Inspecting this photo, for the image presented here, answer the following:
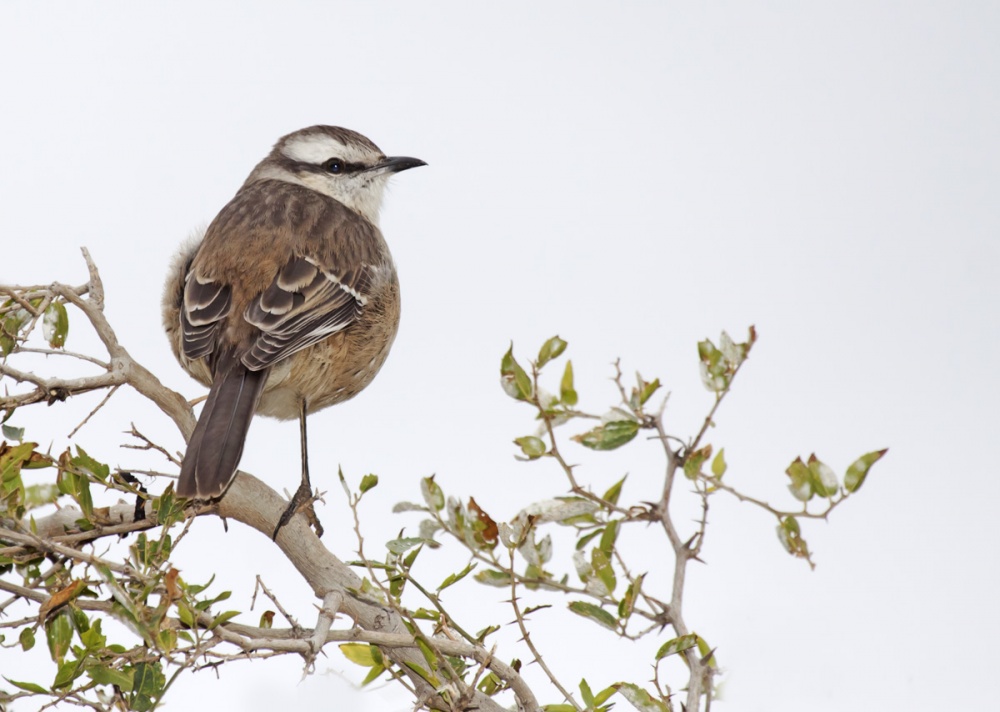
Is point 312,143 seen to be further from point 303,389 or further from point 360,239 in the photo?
point 303,389

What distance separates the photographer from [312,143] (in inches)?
223

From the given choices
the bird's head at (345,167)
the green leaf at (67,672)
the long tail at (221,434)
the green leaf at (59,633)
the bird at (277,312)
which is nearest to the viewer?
the green leaf at (67,672)

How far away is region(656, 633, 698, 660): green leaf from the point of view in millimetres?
2809

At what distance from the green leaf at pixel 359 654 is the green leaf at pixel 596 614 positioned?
0.55 meters

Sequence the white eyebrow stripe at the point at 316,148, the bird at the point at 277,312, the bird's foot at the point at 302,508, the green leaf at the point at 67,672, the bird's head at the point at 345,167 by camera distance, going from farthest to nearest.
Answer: the white eyebrow stripe at the point at 316,148 → the bird's head at the point at 345,167 → the bird at the point at 277,312 → the bird's foot at the point at 302,508 → the green leaf at the point at 67,672

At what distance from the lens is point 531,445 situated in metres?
2.99

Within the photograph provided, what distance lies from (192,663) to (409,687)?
62 cm

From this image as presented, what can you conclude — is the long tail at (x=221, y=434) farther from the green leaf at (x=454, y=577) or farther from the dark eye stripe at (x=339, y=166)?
the dark eye stripe at (x=339, y=166)

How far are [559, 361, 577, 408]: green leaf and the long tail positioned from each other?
1.01 m

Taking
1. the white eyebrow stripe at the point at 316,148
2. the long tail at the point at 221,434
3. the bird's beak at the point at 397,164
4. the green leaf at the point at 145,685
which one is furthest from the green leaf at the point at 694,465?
the white eyebrow stripe at the point at 316,148

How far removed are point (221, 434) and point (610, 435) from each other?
1232 mm

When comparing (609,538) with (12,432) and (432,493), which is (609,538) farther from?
(12,432)

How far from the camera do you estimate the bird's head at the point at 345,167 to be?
18.0 feet

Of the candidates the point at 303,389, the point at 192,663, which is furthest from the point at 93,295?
the point at 192,663
